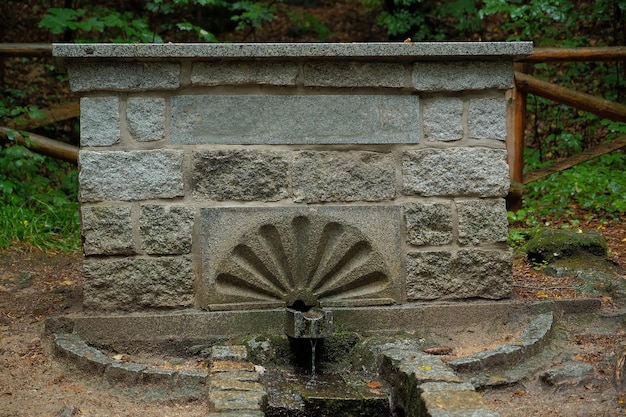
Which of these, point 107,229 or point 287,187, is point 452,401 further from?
point 107,229

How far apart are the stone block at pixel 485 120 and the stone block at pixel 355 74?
15.1 inches

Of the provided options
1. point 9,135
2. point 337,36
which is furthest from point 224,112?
point 337,36

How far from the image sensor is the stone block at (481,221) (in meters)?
4.29

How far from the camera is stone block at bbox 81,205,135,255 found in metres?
4.06

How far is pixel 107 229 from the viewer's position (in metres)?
4.07

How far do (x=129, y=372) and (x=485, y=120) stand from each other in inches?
83.9

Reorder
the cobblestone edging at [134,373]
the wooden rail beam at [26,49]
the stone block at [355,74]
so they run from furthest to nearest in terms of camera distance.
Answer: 1. the wooden rail beam at [26,49]
2. the stone block at [355,74]
3. the cobblestone edging at [134,373]

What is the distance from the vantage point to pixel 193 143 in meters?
4.10

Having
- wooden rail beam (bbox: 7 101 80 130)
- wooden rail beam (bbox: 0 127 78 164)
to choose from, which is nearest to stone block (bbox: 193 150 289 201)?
wooden rail beam (bbox: 0 127 78 164)

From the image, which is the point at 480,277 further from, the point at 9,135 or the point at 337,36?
the point at 337,36

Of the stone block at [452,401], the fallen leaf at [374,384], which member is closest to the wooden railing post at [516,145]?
the fallen leaf at [374,384]

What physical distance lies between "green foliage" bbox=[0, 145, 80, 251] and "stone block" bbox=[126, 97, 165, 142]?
2.27 metres

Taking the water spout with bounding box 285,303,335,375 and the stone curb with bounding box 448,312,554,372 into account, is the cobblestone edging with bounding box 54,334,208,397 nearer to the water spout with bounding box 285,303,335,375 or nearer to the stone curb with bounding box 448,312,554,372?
the water spout with bounding box 285,303,335,375

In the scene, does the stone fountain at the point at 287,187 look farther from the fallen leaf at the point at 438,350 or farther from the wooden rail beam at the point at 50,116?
the wooden rail beam at the point at 50,116
